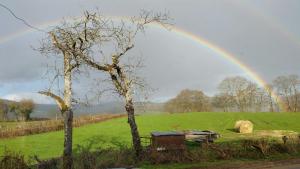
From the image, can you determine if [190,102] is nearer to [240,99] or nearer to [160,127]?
[240,99]

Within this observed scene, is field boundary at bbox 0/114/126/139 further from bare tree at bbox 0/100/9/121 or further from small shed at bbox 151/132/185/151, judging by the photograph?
bare tree at bbox 0/100/9/121

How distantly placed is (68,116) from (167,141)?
6428mm

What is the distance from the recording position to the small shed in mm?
25203

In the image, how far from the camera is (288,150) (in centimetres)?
2619

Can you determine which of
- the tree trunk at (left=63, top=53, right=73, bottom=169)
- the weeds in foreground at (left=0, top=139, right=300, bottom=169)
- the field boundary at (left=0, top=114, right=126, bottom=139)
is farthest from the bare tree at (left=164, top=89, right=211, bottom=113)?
the tree trunk at (left=63, top=53, right=73, bottom=169)

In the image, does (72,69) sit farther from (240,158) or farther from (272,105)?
(272,105)

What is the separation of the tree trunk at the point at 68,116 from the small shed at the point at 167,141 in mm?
5230

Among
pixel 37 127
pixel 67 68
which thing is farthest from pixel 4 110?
pixel 67 68

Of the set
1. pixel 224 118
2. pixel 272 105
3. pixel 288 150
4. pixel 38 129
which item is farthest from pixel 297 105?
pixel 288 150

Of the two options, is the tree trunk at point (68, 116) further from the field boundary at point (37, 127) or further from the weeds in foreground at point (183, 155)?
the field boundary at point (37, 127)

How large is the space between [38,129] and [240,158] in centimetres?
5220

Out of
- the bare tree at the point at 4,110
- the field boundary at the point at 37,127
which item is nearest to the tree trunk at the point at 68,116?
the field boundary at the point at 37,127

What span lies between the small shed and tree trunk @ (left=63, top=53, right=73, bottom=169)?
5.23 m

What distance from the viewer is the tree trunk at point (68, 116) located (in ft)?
73.2
